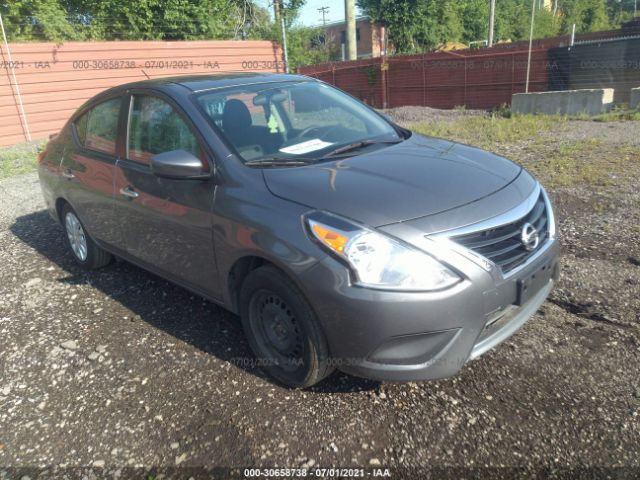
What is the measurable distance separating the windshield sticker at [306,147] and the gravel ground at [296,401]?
1.25m

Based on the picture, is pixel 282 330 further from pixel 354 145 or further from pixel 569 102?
pixel 569 102

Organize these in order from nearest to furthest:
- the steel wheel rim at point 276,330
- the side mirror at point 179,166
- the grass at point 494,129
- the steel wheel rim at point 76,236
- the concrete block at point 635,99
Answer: the steel wheel rim at point 276,330 → the side mirror at point 179,166 → the steel wheel rim at point 76,236 → the grass at point 494,129 → the concrete block at point 635,99

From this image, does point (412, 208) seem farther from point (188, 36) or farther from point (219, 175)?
point (188, 36)

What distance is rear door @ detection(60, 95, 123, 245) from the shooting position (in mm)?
3924

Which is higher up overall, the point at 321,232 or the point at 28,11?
the point at 28,11

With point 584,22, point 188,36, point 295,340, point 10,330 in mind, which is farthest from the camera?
point 584,22

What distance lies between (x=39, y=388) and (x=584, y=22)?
181 ft

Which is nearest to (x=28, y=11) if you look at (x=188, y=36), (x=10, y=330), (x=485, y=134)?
(x=188, y=36)

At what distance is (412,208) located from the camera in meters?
2.47

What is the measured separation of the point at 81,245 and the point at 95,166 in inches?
38.3

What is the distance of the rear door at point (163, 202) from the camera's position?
3069mm

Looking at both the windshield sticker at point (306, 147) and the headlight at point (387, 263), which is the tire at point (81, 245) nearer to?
the windshield sticker at point (306, 147)

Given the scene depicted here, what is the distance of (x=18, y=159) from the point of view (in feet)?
36.0

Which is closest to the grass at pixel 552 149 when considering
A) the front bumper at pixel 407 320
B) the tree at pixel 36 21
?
the front bumper at pixel 407 320
